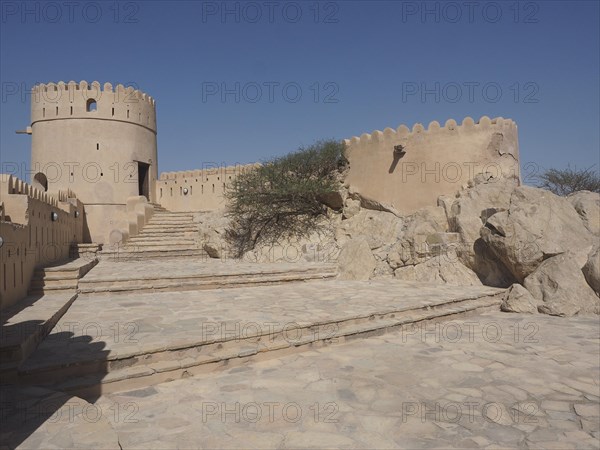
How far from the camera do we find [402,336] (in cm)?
598

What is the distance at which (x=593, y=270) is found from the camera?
296 inches

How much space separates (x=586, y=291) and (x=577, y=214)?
2484 mm

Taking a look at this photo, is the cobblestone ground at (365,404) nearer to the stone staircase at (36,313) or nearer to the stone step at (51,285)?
the stone staircase at (36,313)

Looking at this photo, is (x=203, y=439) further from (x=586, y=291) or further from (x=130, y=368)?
(x=586, y=291)

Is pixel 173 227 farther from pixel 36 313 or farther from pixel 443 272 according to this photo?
pixel 36 313

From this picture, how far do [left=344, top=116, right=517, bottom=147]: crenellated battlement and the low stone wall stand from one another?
31.8ft

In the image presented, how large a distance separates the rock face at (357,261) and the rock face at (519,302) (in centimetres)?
381

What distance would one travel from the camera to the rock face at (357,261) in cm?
1114

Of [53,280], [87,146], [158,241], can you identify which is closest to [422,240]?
[53,280]

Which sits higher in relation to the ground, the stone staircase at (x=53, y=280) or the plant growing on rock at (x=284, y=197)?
the plant growing on rock at (x=284, y=197)

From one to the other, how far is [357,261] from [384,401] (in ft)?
25.2

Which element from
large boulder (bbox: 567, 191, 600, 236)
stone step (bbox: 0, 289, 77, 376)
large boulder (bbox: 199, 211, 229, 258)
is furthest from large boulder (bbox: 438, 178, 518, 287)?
stone step (bbox: 0, 289, 77, 376)

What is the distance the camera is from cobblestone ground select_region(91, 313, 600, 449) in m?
3.08

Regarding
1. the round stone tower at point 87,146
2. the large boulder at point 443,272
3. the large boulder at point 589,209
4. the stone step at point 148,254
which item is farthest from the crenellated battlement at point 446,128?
the round stone tower at point 87,146
